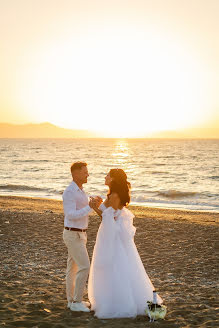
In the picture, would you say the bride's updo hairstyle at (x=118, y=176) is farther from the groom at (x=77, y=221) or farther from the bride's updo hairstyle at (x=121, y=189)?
the groom at (x=77, y=221)

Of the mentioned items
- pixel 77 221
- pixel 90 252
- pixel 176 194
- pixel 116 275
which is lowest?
pixel 176 194

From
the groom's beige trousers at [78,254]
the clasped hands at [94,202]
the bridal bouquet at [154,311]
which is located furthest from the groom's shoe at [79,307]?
the clasped hands at [94,202]

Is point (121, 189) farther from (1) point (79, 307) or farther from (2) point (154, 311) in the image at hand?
(1) point (79, 307)

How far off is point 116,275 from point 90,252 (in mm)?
5486

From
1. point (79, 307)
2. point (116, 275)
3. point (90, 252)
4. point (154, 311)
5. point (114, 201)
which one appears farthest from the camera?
point (90, 252)

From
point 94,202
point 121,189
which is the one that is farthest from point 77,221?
point 121,189

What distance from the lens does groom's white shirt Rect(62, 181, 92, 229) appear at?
6402 mm

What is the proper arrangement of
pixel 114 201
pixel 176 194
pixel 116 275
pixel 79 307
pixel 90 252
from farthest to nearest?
pixel 176 194, pixel 90 252, pixel 79 307, pixel 114 201, pixel 116 275

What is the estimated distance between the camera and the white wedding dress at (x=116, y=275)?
6434mm

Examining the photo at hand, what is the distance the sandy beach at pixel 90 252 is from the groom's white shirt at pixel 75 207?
1577mm

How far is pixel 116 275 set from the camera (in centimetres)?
644

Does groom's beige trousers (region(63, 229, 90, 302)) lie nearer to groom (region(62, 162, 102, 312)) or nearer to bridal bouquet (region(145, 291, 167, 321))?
groom (region(62, 162, 102, 312))

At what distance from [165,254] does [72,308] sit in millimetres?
5120

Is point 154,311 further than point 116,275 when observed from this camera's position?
No
